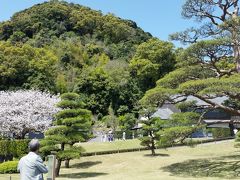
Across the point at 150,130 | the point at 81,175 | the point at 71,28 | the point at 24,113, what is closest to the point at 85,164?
the point at 81,175

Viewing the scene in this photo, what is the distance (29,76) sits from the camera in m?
49.5

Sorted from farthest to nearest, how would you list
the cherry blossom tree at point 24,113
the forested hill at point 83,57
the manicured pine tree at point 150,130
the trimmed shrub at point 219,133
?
the forested hill at point 83,57
the trimmed shrub at point 219,133
the cherry blossom tree at point 24,113
the manicured pine tree at point 150,130

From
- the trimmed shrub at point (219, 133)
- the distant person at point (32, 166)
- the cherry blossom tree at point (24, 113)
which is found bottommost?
Result: the distant person at point (32, 166)

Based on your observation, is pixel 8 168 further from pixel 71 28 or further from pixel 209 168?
pixel 71 28

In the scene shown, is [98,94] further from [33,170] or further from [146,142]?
[33,170]

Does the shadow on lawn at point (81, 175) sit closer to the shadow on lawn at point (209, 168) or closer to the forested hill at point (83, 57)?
the shadow on lawn at point (209, 168)

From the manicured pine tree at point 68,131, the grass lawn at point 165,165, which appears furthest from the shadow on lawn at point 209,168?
the manicured pine tree at point 68,131

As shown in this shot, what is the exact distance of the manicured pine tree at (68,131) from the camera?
23.6 metres

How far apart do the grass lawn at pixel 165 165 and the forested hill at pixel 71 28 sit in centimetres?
4016

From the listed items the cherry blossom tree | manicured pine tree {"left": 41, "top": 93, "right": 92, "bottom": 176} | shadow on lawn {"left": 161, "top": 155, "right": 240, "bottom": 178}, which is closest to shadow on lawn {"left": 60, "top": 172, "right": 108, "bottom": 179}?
manicured pine tree {"left": 41, "top": 93, "right": 92, "bottom": 176}

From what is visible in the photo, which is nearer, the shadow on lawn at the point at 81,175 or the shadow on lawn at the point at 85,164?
the shadow on lawn at the point at 81,175

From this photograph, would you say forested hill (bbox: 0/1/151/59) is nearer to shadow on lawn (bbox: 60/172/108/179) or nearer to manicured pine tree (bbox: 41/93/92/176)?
manicured pine tree (bbox: 41/93/92/176)

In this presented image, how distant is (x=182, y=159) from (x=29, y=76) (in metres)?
28.6

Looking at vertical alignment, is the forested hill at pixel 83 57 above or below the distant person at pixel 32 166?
above
